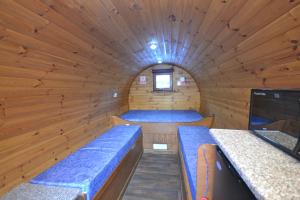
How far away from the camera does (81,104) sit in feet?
7.63

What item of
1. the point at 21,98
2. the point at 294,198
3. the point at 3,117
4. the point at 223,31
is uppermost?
the point at 223,31

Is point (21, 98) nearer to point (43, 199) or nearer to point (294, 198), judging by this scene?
point (43, 199)

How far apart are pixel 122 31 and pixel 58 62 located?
724 millimetres

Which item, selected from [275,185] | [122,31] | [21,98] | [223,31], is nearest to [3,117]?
[21,98]

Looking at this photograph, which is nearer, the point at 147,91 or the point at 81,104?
the point at 81,104

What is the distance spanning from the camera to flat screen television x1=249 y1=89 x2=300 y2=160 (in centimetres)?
78

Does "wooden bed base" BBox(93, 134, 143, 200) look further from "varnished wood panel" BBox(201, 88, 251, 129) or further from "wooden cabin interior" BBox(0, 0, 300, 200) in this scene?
"varnished wood panel" BBox(201, 88, 251, 129)

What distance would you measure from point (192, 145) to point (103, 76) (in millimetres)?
1772

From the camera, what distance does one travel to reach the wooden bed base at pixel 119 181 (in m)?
1.60

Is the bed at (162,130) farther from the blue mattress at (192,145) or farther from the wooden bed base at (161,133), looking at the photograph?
the blue mattress at (192,145)

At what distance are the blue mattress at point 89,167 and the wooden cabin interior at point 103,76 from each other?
0.01m

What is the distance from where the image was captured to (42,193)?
116cm

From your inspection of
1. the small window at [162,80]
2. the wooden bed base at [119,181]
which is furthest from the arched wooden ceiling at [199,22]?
the small window at [162,80]

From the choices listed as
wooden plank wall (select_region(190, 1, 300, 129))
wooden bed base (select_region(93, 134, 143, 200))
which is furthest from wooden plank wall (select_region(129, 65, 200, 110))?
wooden plank wall (select_region(190, 1, 300, 129))
